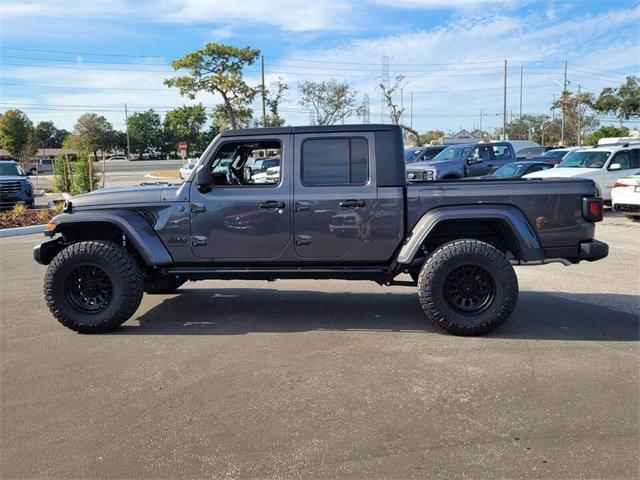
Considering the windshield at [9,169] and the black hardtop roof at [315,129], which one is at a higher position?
the black hardtop roof at [315,129]

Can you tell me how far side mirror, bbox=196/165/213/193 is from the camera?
5387 millimetres

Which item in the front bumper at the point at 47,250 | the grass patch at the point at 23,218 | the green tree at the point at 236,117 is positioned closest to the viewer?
the front bumper at the point at 47,250

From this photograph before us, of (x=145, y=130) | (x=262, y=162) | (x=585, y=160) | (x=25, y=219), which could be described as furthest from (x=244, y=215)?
(x=145, y=130)

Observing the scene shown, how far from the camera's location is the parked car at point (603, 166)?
14.7 metres

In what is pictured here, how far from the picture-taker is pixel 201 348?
500 cm

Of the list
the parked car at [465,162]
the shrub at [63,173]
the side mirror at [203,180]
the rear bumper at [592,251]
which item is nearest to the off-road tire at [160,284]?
the side mirror at [203,180]

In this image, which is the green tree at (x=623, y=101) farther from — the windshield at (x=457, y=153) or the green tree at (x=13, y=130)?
the green tree at (x=13, y=130)

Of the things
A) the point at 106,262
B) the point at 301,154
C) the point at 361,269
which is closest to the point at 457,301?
the point at 361,269

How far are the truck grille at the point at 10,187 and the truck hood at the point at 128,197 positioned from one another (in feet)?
49.1

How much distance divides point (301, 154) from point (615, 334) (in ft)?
11.2

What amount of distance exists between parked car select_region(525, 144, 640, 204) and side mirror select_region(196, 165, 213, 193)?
11.3 metres

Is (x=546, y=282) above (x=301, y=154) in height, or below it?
below

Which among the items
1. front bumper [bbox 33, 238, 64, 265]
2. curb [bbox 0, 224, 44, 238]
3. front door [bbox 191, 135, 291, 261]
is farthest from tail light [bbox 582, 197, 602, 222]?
curb [bbox 0, 224, 44, 238]

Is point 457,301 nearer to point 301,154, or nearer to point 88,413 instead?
point 301,154
